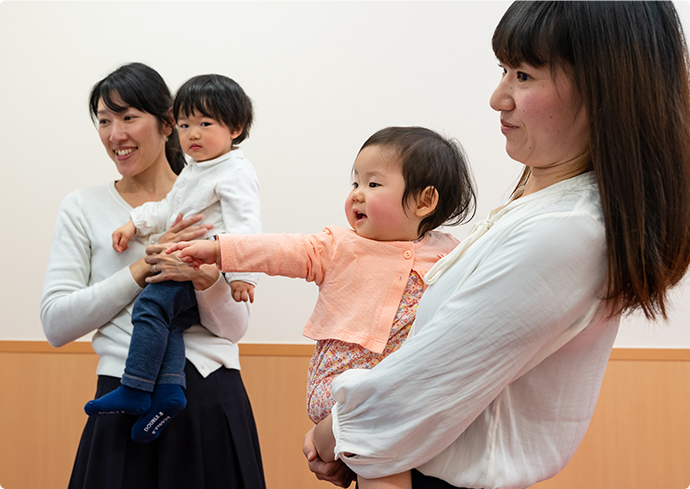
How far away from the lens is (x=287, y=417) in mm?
2600

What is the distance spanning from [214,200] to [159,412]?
1.98 ft

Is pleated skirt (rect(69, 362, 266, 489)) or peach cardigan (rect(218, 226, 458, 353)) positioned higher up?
peach cardigan (rect(218, 226, 458, 353))

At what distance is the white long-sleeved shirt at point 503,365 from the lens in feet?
2.07

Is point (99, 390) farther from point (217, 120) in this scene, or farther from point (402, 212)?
point (402, 212)

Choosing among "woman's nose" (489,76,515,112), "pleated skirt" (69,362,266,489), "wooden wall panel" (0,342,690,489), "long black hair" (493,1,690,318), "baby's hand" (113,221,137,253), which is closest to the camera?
"long black hair" (493,1,690,318)

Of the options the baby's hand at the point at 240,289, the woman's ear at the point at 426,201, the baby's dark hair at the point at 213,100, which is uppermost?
the baby's dark hair at the point at 213,100

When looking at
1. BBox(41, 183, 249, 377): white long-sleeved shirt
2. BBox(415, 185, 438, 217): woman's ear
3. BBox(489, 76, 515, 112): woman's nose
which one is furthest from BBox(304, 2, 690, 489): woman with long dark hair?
BBox(41, 183, 249, 377): white long-sleeved shirt

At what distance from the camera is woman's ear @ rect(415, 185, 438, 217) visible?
121 cm

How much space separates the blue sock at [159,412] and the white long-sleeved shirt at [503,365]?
76cm

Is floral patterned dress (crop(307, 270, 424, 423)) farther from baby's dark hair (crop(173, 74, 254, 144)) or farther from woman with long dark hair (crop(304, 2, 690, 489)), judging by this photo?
baby's dark hair (crop(173, 74, 254, 144))

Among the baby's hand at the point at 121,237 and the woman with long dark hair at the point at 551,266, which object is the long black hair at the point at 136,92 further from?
the woman with long dark hair at the point at 551,266

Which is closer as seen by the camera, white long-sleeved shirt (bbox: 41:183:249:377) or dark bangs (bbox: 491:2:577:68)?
dark bangs (bbox: 491:2:577:68)

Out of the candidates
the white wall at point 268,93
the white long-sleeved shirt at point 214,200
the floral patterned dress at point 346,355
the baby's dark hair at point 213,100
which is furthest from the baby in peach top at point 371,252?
the white wall at point 268,93

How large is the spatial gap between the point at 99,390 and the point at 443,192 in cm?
110
